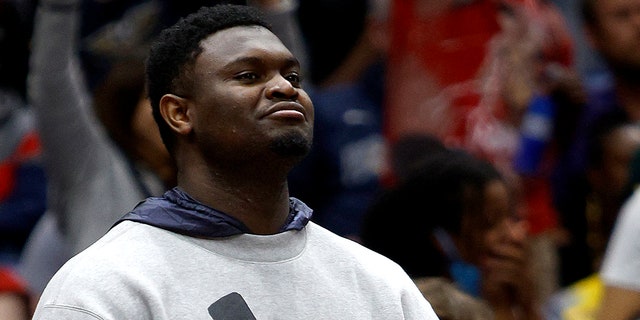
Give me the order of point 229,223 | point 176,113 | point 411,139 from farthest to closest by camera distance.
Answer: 1. point 411,139
2. point 176,113
3. point 229,223

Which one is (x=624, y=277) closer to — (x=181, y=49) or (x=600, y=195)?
(x=600, y=195)

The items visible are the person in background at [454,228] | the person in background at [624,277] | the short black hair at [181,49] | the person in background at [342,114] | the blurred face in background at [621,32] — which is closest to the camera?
the short black hair at [181,49]

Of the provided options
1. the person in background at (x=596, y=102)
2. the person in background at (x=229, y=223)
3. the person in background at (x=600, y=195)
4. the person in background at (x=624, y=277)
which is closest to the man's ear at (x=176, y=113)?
the person in background at (x=229, y=223)

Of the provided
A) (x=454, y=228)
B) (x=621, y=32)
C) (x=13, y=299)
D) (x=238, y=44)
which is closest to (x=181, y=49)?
(x=238, y=44)

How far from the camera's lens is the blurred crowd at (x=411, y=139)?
4.39 meters

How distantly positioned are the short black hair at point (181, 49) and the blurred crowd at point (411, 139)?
1.32m

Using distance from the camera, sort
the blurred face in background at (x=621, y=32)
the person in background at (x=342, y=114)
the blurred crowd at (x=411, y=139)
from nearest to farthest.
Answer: the blurred crowd at (x=411, y=139)
the person in background at (x=342, y=114)
the blurred face in background at (x=621, y=32)

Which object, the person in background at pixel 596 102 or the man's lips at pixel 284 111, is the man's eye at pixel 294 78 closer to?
the man's lips at pixel 284 111

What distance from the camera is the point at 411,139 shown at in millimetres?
5465

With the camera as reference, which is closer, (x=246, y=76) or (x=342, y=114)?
(x=246, y=76)

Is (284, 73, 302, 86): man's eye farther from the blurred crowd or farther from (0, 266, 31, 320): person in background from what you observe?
(0, 266, 31, 320): person in background

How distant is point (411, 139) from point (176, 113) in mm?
2542

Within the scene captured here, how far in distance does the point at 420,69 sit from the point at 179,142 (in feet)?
9.26

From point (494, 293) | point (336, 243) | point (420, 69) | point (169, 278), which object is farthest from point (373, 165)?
point (169, 278)
